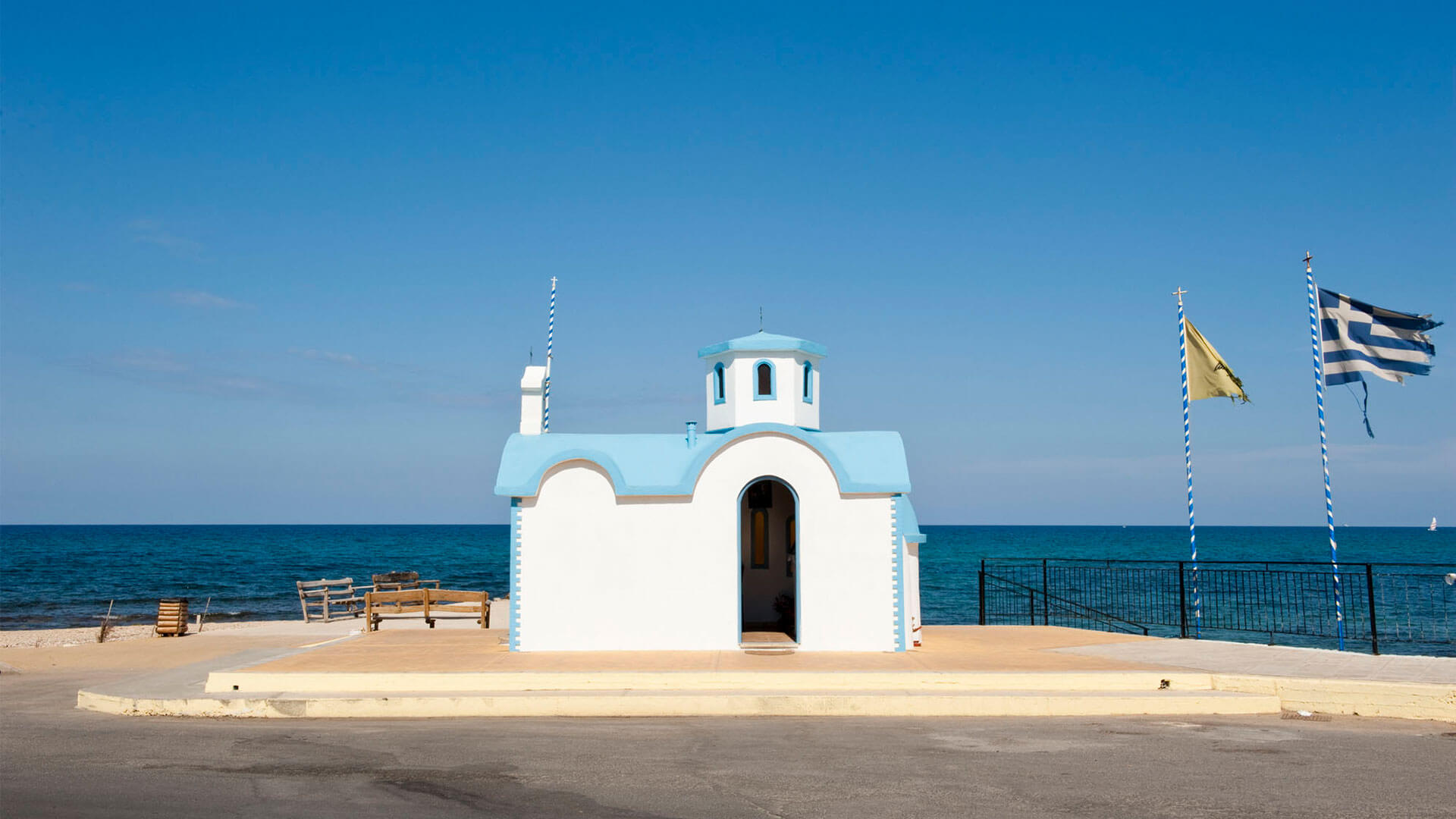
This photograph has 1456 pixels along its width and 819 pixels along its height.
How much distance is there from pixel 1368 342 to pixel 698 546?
1181cm

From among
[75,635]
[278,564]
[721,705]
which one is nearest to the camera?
[721,705]

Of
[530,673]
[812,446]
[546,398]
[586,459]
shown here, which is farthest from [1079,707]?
[546,398]

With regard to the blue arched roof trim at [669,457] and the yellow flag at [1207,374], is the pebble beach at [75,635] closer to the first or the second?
the blue arched roof trim at [669,457]

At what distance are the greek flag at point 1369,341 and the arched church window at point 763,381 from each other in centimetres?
945

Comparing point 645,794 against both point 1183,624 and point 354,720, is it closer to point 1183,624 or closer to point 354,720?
point 354,720

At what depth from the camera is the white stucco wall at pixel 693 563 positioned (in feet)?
54.2

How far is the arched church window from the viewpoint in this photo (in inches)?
707

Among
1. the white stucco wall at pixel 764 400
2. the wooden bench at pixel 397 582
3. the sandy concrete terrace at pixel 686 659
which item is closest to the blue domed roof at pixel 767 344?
the white stucco wall at pixel 764 400

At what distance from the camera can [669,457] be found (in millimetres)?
17406

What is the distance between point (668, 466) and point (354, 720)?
21.2 feet

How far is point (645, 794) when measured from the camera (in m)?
8.95

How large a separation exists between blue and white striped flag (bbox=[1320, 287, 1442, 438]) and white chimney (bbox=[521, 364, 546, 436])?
13.7 m

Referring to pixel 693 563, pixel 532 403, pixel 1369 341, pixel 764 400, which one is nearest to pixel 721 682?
pixel 693 563

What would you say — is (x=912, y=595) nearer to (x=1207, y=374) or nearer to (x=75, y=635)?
(x=1207, y=374)
